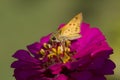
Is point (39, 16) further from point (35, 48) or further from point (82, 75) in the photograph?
point (82, 75)

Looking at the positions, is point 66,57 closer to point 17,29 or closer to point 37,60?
point 37,60

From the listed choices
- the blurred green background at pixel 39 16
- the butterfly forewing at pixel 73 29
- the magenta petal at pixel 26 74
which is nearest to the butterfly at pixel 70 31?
the butterfly forewing at pixel 73 29

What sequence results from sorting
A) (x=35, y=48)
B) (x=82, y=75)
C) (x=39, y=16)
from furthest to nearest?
(x=39, y=16)
(x=35, y=48)
(x=82, y=75)

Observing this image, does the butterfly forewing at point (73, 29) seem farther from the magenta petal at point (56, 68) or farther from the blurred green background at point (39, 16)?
the blurred green background at point (39, 16)

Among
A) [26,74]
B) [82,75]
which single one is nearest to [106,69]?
[82,75]

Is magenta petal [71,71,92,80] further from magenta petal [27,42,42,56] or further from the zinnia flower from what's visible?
magenta petal [27,42,42,56]

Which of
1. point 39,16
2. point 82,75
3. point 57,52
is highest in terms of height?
point 39,16
